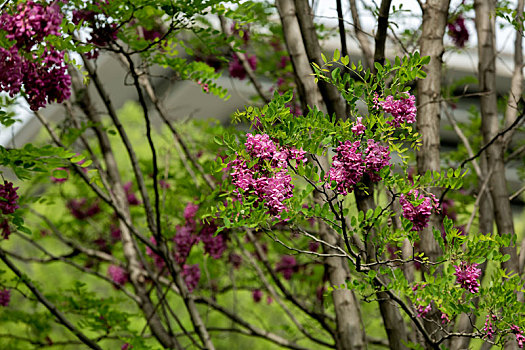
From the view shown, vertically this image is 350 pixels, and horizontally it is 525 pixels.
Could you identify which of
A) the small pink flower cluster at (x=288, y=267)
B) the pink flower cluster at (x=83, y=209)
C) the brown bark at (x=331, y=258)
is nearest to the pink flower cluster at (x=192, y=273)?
the small pink flower cluster at (x=288, y=267)

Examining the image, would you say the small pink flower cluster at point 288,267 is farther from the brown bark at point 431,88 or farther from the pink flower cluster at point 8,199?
the pink flower cluster at point 8,199

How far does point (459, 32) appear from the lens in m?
4.54

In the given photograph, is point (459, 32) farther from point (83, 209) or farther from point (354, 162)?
point (83, 209)

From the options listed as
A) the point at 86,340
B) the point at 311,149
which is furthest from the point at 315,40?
the point at 86,340

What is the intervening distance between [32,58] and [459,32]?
11.2 feet

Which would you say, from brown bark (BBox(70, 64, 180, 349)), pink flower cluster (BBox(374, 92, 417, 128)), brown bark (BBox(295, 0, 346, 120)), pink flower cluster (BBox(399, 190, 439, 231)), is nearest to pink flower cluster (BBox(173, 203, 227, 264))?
brown bark (BBox(70, 64, 180, 349))

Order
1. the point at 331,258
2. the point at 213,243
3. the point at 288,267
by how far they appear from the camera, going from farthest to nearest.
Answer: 1. the point at 288,267
2. the point at 213,243
3. the point at 331,258

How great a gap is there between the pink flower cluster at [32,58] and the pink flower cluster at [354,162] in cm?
100

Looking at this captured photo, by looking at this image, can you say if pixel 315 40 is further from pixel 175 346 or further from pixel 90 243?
pixel 90 243

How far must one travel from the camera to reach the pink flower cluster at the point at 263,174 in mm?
1636

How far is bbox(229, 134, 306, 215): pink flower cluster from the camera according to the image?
1.64 meters

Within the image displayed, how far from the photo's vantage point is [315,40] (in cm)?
288

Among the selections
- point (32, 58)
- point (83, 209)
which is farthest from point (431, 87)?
point (83, 209)

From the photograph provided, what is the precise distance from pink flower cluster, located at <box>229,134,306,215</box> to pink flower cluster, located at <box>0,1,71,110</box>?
79cm
